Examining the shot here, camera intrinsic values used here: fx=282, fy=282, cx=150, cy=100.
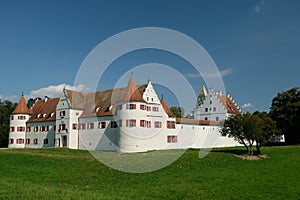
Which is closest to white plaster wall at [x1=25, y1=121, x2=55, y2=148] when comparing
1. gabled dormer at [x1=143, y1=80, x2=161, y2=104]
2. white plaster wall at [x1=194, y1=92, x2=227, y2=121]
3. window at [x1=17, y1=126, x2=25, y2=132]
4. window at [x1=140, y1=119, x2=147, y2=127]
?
window at [x1=17, y1=126, x2=25, y2=132]

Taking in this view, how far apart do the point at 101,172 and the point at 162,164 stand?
5739 mm

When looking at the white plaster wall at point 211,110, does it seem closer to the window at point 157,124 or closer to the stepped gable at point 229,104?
the stepped gable at point 229,104

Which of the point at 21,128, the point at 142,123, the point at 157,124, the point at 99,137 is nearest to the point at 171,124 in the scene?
the point at 157,124

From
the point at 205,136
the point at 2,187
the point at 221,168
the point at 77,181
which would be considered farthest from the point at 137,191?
the point at 205,136

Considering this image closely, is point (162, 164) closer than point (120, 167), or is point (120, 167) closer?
point (120, 167)

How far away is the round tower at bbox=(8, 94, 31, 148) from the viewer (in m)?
55.2

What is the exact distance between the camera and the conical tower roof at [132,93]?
4103 cm

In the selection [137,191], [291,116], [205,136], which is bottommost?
[137,191]

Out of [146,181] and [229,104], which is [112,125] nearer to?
[146,181]

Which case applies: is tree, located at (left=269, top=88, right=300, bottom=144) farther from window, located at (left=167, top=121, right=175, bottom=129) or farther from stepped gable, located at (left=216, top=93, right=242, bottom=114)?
window, located at (left=167, top=121, right=175, bottom=129)

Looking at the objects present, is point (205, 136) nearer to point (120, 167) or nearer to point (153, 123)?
point (153, 123)

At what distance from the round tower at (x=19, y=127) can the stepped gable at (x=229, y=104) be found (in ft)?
135

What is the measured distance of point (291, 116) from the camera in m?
52.1

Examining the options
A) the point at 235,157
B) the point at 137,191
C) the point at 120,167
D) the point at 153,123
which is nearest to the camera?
the point at 137,191
